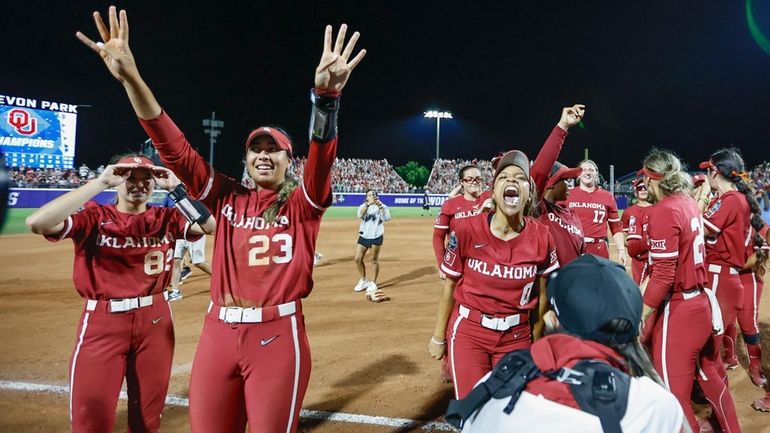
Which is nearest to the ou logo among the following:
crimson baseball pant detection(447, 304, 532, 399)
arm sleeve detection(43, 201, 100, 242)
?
arm sleeve detection(43, 201, 100, 242)

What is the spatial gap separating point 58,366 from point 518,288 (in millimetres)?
5794

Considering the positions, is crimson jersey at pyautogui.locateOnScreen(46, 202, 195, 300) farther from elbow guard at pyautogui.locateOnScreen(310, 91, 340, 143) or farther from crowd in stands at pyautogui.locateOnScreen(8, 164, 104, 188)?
crowd in stands at pyautogui.locateOnScreen(8, 164, 104, 188)

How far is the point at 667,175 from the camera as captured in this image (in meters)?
3.73

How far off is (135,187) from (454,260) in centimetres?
242

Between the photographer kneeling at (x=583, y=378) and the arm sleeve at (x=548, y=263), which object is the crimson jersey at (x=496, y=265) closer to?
the arm sleeve at (x=548, y=263)

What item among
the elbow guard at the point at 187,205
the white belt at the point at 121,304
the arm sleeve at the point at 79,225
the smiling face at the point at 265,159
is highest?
the smiling face at the point at 265,159

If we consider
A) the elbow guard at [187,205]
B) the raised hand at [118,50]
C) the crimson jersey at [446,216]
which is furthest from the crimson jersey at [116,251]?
the crimson jersey at [446,216]

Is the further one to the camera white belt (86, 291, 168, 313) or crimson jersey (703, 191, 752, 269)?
crimson jersey (703, 191, 752, 269)

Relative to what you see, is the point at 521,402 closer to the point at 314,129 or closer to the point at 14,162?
the point at 314,129

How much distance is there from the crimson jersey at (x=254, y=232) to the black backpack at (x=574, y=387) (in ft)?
4.84

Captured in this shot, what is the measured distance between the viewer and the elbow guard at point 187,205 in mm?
3016

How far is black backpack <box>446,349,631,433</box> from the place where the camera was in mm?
1224

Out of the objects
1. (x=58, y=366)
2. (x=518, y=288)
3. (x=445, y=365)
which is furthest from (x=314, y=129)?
(x=58, y=366)

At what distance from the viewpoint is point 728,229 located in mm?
4762
